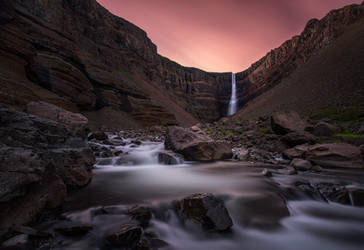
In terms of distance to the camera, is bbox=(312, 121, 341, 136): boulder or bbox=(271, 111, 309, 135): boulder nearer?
bbox=(312, 121, 341, 136): boulder

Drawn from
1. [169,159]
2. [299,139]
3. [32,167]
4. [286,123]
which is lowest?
[169,159]

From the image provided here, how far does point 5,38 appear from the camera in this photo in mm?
16047

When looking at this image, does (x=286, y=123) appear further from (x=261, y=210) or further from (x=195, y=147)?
(x=261, y=210)

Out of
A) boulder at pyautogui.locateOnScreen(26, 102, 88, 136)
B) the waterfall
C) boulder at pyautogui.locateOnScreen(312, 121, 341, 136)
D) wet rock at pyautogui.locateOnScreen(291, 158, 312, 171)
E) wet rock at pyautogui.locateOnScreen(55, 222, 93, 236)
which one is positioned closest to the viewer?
wet rock at pyautogui.locateOnScreen(55, 222, 93, 236)

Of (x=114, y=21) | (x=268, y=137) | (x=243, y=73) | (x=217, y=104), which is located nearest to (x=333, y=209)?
(x=268, y=137)

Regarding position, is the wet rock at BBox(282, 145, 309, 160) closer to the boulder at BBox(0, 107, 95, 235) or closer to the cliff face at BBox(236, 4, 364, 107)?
the boulder at BBox(0, 107, 95, 235)

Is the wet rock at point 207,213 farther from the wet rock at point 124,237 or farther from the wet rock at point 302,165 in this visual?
the wet rock at point 302,165

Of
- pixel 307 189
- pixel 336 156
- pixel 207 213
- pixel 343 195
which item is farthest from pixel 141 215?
pixel 336 156

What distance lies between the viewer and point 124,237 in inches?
85.5

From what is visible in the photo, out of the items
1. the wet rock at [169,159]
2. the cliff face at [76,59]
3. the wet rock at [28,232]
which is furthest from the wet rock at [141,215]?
the cliff face at [76,59]

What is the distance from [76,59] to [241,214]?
26.8m

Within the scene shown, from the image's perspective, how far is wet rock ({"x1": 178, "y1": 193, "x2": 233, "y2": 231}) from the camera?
2664 millimetres

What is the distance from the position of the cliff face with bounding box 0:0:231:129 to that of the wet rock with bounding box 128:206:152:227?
12557 millimetres

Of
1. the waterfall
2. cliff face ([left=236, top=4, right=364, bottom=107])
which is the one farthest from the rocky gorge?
the waterfall
